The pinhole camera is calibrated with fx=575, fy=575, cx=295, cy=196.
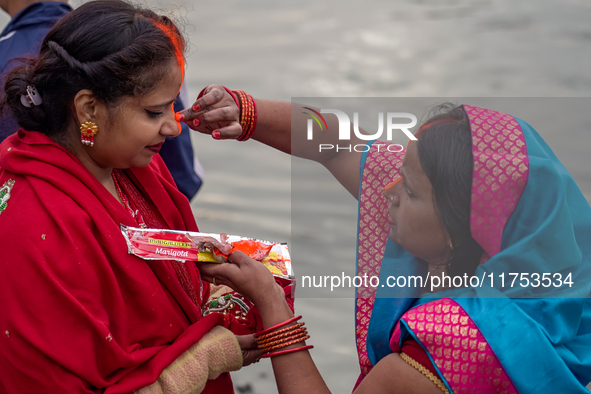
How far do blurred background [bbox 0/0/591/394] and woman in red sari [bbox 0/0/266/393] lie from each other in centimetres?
150

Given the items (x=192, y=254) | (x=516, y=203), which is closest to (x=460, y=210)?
(x=516, y=203)

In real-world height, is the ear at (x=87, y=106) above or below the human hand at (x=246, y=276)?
above

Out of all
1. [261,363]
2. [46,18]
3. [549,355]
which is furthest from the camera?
[261,363]

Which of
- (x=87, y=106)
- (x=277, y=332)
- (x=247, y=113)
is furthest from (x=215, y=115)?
(x=277, y=332)

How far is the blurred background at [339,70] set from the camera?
11.8 ft

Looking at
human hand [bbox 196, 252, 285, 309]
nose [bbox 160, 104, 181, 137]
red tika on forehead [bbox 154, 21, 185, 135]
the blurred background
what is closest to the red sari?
human hand [bbox 196, 252, 285, 309]

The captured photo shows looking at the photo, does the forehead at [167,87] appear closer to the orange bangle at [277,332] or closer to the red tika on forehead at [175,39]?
the red tika on forehead at [175,39]

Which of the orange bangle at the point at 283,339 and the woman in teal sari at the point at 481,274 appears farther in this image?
the orange bangle at the point at 283,339

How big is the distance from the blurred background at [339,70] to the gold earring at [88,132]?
1.76m

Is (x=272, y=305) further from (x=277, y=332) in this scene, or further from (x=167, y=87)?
(x=167, y=87)

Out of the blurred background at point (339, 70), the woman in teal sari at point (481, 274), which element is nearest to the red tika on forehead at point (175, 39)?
the woman in teal sari at point (481, 274)

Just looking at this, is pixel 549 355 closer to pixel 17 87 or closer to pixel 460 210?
pixel 460 210

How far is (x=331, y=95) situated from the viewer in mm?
4527

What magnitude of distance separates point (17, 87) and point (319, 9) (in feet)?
14.9
